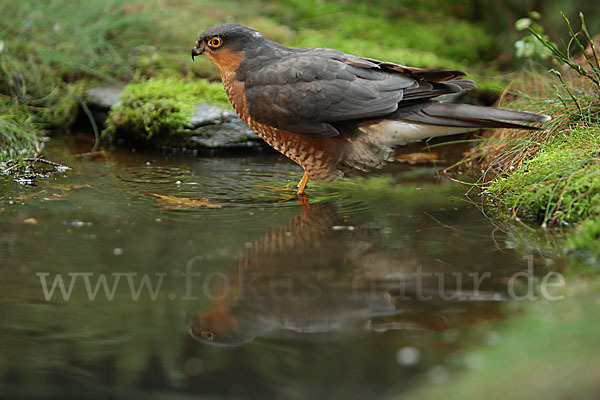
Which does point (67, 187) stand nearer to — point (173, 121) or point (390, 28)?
point (173, 121)

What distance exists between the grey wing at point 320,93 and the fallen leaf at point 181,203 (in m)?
0.65

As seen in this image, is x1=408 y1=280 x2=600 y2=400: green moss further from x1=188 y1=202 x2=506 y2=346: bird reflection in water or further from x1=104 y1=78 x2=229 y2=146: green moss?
x1=104 y1=78 x2=229 y2=146: green moss

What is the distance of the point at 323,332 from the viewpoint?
252 centimetres

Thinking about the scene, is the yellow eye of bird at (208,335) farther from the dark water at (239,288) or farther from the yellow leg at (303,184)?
the yellow leg at (303,184)

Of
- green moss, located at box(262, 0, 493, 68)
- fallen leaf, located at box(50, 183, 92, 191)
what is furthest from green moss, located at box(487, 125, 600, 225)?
green moss, located at box(262, 0, 493, 68)

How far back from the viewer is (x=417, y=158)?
220 inches

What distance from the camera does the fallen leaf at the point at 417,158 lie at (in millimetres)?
5484

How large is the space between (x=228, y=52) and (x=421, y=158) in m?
1.98

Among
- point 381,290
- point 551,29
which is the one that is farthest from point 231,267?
point 551,29

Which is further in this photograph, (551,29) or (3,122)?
(551,29)

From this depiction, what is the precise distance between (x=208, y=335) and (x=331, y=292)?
0.61 m

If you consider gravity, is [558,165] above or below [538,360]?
above

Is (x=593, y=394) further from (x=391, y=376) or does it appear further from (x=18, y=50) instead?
(x=18, y=50)

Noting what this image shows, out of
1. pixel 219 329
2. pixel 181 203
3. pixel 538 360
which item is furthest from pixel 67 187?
pixel 538 360
